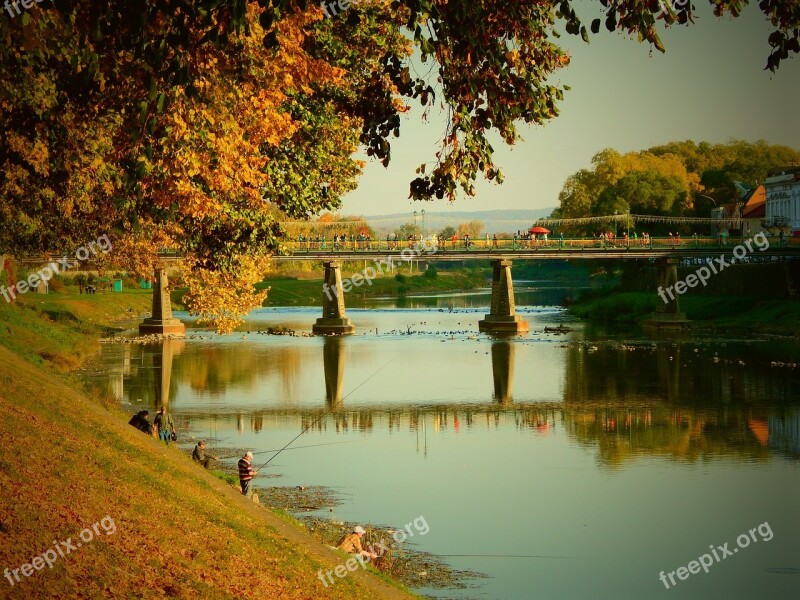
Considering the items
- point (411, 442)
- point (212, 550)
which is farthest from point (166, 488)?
point (411, 442)

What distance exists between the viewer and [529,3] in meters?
13.6

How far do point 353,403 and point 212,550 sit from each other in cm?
3784

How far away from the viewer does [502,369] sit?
67.7 m

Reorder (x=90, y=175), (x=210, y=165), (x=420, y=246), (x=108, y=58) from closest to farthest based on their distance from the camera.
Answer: (x=108, y=58), (x=210, y=165), (x=90, y=175), (x=420, y=246)

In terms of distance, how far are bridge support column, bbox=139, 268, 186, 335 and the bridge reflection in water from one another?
23.3 metres

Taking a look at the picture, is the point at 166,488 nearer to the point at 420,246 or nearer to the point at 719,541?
the point at 719,541

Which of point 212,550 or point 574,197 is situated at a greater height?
point 574,197

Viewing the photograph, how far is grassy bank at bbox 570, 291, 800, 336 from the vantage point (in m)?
90.2

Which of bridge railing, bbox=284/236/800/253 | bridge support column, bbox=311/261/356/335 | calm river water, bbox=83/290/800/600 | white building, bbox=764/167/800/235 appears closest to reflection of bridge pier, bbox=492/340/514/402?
calm river water, bbox=83/290/800/600

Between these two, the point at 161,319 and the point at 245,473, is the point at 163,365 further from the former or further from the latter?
the point at 245,473

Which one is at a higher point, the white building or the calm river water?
the white building

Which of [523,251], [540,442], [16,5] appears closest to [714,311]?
[523,251]

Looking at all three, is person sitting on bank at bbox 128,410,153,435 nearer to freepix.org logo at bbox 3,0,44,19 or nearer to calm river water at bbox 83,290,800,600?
calm river water at bbox 83,290,800,600

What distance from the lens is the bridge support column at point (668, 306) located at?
101762 millimetres
